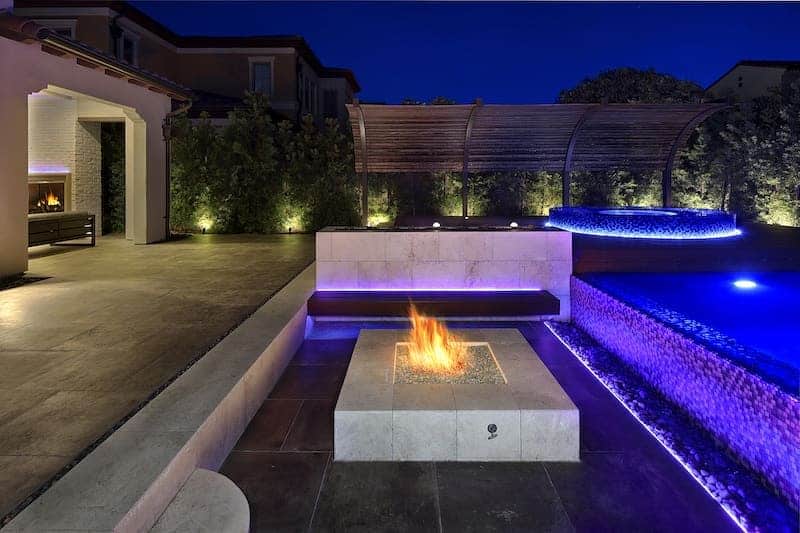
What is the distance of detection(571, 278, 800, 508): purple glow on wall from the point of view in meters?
3.11

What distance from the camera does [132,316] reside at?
20.1 ft

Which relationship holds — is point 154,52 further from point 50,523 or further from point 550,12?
point 550,12

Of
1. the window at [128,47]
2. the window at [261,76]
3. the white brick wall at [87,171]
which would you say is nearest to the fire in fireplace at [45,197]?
the white brick wall at [87,171]

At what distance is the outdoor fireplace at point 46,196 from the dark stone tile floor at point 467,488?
12.5 metres

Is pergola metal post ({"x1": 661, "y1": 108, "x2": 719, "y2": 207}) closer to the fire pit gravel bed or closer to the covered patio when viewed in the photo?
the fire pit gravel bed

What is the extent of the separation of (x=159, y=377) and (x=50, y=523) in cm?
193

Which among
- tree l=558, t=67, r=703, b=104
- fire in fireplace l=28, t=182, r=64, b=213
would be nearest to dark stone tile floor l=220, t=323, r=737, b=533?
fire in fireplace l=28, t=182, r=64, b=213

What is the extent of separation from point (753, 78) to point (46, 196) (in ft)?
91.0

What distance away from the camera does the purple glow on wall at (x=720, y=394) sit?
311 centimetres

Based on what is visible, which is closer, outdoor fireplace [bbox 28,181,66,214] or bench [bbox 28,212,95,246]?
bench [bbox 28,212,95,246]

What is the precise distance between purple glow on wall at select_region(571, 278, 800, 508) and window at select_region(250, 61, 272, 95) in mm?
19586

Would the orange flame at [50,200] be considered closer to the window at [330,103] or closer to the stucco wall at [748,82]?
the window at [330,103]

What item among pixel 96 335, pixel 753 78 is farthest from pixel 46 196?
pixel 753 78

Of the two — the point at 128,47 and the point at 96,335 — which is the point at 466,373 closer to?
the point at 96,335
